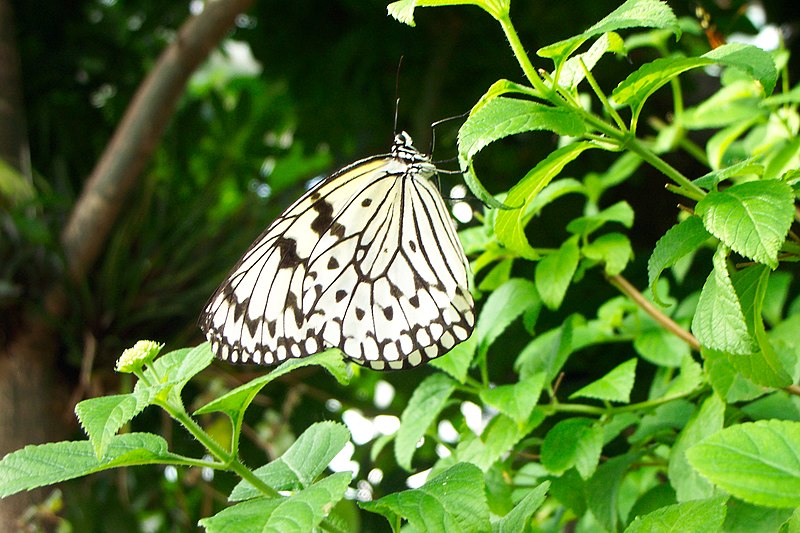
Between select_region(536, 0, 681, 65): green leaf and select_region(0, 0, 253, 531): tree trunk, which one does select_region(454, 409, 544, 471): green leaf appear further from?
select_region(0, 0, 253, 531): tree trunk

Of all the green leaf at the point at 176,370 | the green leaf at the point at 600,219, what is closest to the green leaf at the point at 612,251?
the green leaf at the point at 600,219

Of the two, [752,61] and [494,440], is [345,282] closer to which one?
[494,440]

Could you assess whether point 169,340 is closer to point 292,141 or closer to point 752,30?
point 292,141

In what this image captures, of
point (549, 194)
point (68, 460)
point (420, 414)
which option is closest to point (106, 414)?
point (68, 460)

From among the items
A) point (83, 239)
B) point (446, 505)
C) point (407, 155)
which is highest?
point (83, 239)

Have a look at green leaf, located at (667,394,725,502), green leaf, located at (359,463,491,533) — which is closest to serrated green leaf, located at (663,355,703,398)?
green leaf, located at (667,394,725,502)

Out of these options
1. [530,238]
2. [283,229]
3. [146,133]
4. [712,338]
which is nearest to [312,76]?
[146,133]

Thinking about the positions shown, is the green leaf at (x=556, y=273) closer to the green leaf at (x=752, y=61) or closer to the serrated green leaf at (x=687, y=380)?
the serrated green leaf at (x=687, y=380)
